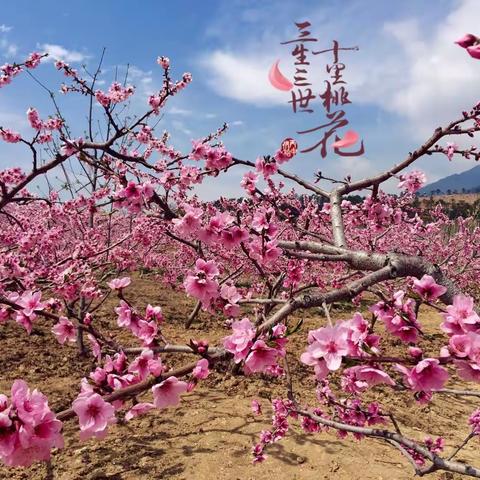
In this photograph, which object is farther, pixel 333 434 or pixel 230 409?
pixel 230 409

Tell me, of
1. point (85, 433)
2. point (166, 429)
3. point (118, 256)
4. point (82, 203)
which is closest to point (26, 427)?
point (85, 433)

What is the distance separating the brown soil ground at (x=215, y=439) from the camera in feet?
13.9

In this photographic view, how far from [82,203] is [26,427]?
6697 millimetres

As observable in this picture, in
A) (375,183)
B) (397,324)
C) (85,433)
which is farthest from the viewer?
(375,183)

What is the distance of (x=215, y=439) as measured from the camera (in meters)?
4.83

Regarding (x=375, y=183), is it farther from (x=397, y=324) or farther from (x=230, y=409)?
(x=230, y=409)

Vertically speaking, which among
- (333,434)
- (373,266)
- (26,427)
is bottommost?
(333,434)

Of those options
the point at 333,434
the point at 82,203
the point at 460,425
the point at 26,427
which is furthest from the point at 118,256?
the point at 26,427

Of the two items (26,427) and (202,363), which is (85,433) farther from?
(202,363)

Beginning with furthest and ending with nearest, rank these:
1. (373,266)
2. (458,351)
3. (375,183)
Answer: (375,183)
(373,266)
(458,351)

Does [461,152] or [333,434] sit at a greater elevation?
[461,152]

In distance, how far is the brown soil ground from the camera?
166 inches

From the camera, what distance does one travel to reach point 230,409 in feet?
18.4

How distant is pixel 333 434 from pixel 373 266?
3478 mm
